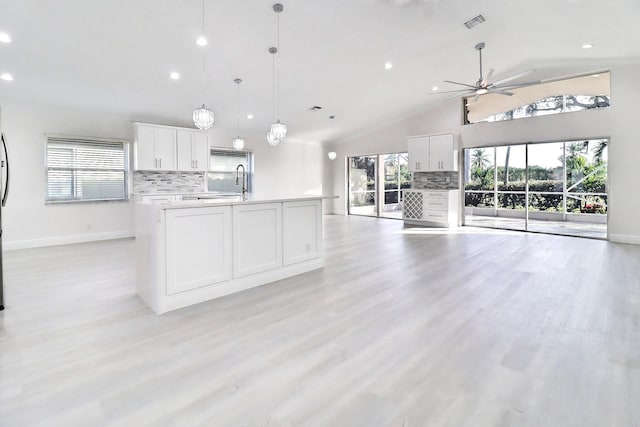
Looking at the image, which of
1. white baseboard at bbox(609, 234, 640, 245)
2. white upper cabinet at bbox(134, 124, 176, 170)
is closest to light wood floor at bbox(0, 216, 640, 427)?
white baseboard at bbox(609, 234, 640, 245)

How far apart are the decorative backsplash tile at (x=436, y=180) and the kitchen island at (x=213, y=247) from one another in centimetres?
559

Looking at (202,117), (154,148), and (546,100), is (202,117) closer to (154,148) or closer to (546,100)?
(154,148)

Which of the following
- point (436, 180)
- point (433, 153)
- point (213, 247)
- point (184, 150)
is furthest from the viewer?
point (436, 180)

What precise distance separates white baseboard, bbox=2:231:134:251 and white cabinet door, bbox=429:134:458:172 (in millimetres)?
7109

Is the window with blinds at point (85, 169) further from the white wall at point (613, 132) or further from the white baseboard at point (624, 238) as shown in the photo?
the white baseboard at point (624, 238)

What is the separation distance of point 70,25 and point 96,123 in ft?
9.83

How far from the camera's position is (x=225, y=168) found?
8680 mm

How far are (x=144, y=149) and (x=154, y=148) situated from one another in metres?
0.19

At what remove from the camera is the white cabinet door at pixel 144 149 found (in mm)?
6605

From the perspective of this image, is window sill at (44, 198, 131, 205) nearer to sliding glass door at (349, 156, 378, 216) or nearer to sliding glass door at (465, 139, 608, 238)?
sliding glass door at (349, 156, 378, 216)

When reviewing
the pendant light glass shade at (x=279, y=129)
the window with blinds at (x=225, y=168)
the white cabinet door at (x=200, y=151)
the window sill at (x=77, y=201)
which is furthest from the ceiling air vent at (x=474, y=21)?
the window sill at (x=77, y=201)

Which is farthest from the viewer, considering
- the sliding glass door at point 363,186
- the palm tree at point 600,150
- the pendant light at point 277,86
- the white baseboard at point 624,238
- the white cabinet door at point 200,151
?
the sliding glass door at point 363,186

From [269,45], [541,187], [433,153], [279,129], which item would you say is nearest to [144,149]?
[269,45]

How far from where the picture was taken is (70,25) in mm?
3910
